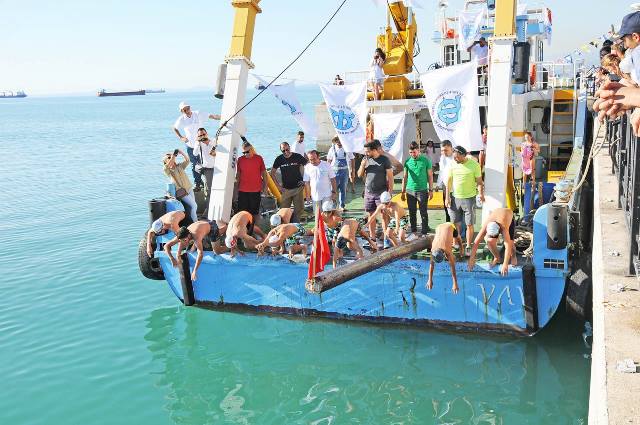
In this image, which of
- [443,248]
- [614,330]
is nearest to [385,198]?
[443,248]

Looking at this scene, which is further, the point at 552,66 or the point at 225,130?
the point at 552,66

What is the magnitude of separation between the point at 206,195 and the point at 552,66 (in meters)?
10.7

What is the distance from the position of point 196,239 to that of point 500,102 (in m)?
4.83

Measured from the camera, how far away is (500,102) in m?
8.13

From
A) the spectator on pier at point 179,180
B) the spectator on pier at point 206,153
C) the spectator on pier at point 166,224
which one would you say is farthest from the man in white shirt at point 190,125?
the spectator on pier at point 166,224

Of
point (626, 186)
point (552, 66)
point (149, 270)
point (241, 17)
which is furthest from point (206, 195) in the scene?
point (552, 66)

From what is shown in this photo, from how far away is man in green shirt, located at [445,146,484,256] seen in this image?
830 centimetres

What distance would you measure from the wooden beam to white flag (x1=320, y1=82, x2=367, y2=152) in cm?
381

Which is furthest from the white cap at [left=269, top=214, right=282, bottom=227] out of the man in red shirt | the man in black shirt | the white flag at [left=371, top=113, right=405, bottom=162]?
the white flag at [left=371, top=113, right=405, bottom=162]

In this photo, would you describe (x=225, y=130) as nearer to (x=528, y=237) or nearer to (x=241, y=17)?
(x=241, y=17)

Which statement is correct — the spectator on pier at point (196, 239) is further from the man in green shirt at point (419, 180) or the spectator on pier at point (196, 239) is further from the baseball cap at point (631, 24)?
the baseball cap at point (631, 24)

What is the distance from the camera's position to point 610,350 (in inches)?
154

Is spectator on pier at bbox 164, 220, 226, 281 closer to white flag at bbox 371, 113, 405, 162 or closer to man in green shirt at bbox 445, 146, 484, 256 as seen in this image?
man in green shirt at bbox 445, 146, 484, 256

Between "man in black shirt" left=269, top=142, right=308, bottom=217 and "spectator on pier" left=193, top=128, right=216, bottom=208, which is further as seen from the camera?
"spectator on pier" left=193, top=128, right=216, bottom=208
